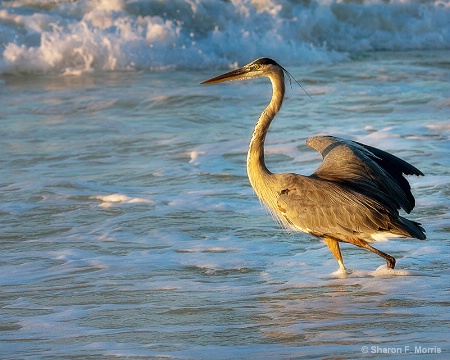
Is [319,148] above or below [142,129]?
above

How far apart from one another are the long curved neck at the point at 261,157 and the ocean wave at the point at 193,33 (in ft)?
33.9

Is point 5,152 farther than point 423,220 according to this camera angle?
Yes

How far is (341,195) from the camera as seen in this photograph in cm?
643

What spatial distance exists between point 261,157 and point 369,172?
0.75m

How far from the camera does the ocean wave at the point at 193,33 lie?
57.0 feet

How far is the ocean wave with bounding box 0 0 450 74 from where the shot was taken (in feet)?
57.0

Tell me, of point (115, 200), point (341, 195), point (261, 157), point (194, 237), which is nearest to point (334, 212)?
point (341, 195)

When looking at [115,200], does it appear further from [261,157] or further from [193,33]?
[193,33]

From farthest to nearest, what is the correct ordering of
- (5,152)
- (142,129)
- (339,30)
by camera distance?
(339,30) → (142,129) → (5,152)

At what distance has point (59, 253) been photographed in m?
7.14

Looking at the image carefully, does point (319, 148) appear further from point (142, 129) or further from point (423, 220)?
point (142, 129)

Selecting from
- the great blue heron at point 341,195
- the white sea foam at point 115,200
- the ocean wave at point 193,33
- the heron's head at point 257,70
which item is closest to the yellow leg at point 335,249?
the great blue heron at point 341,195

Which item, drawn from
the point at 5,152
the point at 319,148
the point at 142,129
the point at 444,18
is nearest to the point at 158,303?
→ the point at 319,148

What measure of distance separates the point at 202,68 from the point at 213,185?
28.4 feet
